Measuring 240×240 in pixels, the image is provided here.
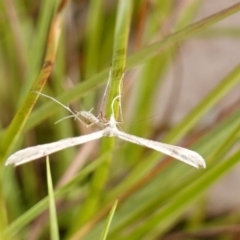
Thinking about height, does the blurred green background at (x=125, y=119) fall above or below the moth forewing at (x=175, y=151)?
above

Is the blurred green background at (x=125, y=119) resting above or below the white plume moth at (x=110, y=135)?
above

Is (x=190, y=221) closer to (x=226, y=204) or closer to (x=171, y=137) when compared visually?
(x=226, y=204)

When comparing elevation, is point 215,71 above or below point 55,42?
above

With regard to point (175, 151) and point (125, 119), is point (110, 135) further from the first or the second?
point (125, 119)

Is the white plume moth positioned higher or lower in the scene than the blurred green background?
lower

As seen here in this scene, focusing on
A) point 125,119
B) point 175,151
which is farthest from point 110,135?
point 125,119

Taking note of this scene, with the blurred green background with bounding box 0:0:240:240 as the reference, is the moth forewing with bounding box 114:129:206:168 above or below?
below

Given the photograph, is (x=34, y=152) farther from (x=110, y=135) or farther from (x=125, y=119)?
(x=125, y=119)

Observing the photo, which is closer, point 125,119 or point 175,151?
point 175,151

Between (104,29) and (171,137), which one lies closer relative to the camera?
(171,137)

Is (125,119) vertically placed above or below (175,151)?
above

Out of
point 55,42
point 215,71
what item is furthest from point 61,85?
point 215,71
